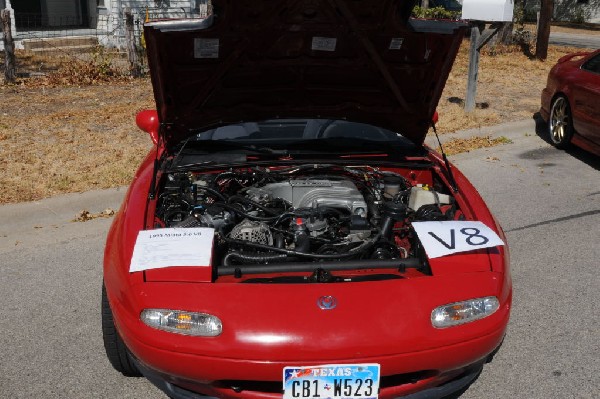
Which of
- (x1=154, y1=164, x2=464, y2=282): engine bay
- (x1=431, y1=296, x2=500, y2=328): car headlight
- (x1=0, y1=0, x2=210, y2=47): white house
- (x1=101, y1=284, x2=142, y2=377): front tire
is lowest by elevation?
(x1=101, y1=284, x2=142, y2=377): front tire

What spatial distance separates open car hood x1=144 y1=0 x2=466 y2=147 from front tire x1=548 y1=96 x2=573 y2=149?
460 centimetres

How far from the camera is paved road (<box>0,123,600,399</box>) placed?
3.32 meters

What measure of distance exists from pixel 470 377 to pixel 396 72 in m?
1.87

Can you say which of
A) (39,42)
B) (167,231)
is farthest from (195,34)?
(39,42)

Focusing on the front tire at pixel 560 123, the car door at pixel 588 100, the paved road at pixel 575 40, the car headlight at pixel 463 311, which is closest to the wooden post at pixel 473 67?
the front tire at pixel 560 123

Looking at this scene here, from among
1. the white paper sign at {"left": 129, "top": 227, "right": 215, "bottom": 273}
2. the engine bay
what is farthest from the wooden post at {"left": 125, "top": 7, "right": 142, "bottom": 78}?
the white paper sign at {"left": 129, "top": 227, "right": 215, "bottom": 273}

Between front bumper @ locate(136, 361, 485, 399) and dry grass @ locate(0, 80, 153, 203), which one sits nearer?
front bumper @ locate(136, 361, 485, 399)

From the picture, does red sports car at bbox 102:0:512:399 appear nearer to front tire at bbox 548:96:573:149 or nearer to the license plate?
the license plate

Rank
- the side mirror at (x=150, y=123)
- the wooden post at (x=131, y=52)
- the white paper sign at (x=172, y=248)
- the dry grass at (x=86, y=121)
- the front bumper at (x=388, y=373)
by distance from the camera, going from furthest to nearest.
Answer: the wooden post at (x=131, y=52), the dry grass at (x=86, y=121), the side mirror at (x=150, y=123), the white paper sign at (x=172, y=248), the front bumper at (x=388, y=373)

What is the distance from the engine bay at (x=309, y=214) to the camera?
312cm

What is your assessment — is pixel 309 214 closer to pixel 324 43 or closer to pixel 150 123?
pixel 324 43

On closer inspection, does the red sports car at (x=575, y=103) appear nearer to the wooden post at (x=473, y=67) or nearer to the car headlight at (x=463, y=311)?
the wooden post at (x=473, y=67)

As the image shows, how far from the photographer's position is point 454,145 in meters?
8.16

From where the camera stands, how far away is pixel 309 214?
11.4 ft
